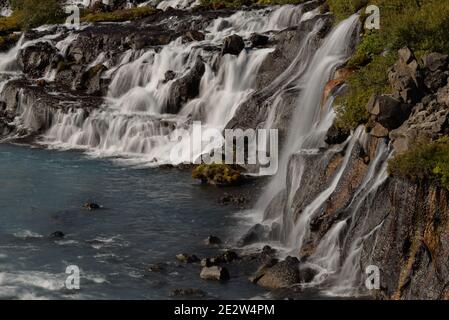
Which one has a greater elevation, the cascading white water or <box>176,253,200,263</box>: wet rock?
the cascading white water

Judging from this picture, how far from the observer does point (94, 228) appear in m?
40.3

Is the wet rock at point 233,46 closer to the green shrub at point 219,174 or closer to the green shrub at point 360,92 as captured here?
the green shrub at point 219,174

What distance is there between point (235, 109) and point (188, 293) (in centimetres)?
2699

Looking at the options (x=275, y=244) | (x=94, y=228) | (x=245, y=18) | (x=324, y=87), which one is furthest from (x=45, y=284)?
(x=245, y=18)

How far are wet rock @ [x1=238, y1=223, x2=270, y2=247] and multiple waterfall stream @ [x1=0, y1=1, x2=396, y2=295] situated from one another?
587 millimetres

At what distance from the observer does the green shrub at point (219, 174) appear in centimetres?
4812

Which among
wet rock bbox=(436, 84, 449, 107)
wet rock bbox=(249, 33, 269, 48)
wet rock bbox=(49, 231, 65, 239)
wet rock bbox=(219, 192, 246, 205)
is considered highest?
wet rock bbox=(249, 33, 269, 48)

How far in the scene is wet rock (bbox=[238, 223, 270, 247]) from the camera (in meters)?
37.4

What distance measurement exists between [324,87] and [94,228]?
15.3m

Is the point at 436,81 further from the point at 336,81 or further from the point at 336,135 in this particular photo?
the point at 336,81

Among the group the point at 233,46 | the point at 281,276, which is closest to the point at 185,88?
the point at 233,46

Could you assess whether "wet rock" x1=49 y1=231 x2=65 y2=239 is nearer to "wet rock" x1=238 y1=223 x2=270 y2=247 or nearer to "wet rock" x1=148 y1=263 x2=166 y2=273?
"wet rock" x1=148 y1=263 x2=166 y2=273

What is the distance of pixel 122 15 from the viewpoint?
83.6 meters

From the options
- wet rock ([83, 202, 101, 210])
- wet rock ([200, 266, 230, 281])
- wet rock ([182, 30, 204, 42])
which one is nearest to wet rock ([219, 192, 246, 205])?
wet rock ([83, 202, 101, 210])
